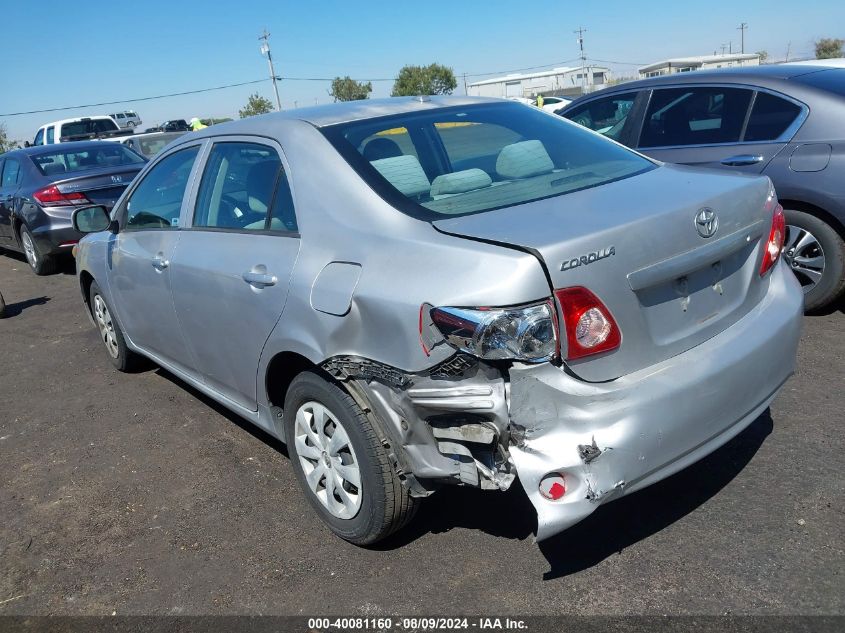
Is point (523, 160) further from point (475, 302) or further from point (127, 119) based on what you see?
point (127, 119)

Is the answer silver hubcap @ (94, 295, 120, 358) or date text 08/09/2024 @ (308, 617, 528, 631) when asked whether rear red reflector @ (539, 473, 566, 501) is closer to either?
date text 08/09/2024 @ (308, 617, 528, 631)

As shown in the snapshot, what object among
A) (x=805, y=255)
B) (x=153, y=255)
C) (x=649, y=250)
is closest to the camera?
(x=649, y=250)

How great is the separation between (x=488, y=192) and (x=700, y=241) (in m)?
0.81

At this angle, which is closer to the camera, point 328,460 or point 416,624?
point 416,624

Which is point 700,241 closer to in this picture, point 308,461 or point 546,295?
point 546,295

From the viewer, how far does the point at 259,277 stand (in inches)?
121

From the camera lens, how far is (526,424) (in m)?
2.28

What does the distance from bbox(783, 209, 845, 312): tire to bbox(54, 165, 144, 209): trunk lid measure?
286 inches

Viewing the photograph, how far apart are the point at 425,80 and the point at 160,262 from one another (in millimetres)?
67374

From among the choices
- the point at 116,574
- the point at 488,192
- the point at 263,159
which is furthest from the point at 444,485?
the point at 263,159

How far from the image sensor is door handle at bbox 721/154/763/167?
4.96m

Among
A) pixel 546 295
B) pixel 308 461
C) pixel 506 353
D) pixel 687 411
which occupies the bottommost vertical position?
pixel 308 461

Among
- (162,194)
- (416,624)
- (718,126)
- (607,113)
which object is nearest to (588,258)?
(416,624)

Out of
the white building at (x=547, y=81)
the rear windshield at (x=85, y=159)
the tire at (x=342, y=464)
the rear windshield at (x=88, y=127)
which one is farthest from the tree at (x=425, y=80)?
the tire at (x=342, y=464)
